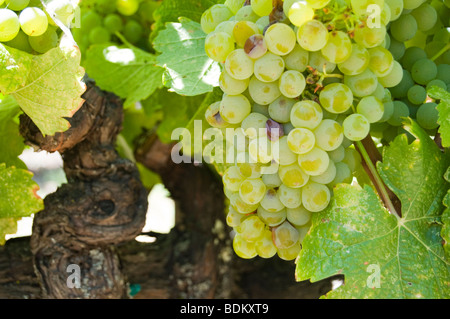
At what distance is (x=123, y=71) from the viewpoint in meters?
0.89

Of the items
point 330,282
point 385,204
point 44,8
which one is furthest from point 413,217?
point 330,282

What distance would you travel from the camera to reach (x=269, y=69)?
1.63 feet

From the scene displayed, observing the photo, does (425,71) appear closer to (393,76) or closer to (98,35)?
(393,76)

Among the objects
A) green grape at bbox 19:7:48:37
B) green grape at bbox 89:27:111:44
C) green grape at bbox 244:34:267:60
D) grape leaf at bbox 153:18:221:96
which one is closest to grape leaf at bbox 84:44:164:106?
green grape at bbox 89:27:111:44

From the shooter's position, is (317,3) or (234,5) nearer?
(317,3)

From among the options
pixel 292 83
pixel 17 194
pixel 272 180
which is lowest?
pixel 17 194

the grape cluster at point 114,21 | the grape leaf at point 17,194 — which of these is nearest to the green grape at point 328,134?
the grape leaf at point 17,194

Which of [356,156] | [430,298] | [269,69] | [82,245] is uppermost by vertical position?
[269,69]

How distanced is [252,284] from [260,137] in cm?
75

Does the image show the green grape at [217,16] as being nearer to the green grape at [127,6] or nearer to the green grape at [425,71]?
the green grape at [425,71]

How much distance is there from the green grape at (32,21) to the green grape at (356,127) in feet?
1.17

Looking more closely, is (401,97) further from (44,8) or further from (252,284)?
(252,284)

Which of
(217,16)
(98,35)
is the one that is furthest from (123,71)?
(217,16)

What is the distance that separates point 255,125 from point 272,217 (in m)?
0.10
